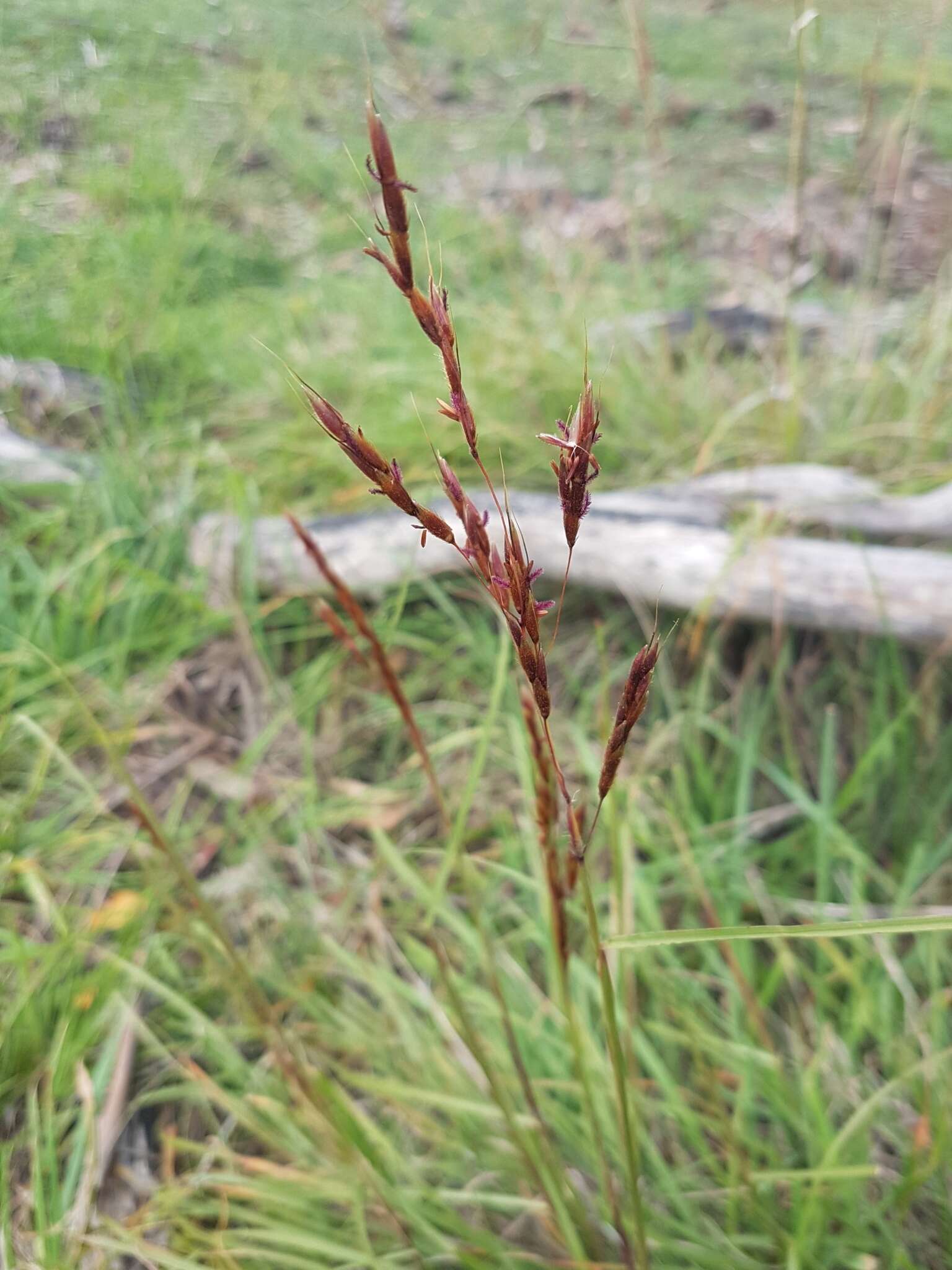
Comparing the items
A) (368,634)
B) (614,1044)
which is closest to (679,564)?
(368,634)

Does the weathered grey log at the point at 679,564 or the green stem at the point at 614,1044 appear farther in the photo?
the weathered grey log at the point at 679,564

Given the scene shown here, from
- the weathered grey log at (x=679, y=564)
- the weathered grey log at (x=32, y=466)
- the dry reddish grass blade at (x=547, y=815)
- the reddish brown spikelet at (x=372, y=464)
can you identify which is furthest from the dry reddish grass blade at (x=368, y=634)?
the weathered grey log at (x=32, y=466)

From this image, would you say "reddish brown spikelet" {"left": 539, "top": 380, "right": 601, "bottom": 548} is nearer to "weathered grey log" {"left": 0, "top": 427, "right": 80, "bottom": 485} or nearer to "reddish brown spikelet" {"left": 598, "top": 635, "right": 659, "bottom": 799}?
"reddish brown spikelet" {"left": 598, "top": 635, "right": 659, "bottom": 799}

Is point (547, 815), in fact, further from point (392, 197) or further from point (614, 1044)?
point (392, 197)

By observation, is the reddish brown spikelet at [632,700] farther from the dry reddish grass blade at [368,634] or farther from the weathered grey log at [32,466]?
the weathered grey log at [32,466]

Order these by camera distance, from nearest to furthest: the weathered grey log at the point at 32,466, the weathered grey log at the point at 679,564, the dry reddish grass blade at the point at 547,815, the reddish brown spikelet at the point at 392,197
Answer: the reddish brown spikelet at the point at 392,197 → the dry reddish grass blade at the point at 547,815 → the weathered grey log at the point at 679,564 → the weathered grey log at the point at 32,466

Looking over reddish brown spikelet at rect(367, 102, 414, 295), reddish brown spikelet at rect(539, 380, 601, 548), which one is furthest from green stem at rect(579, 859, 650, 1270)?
reddish brown spikelet at rect(367, 102, 414, 295)

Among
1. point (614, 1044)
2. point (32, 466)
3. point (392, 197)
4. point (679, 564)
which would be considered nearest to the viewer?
point (392, 197)
